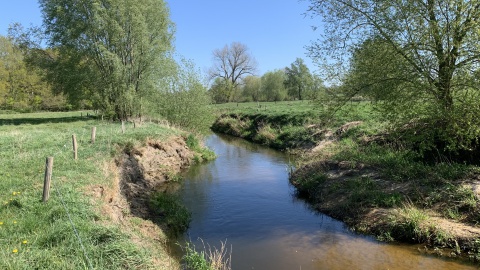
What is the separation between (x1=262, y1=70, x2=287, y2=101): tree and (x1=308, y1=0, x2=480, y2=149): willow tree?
6634cm

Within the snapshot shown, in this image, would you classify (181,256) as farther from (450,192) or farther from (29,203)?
(450,192)

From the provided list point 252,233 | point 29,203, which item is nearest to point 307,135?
point 252,233

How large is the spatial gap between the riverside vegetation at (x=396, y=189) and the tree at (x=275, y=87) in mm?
58765

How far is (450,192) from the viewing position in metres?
10.7

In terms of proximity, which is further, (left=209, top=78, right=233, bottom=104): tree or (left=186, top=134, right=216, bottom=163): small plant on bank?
(left=209, top=78, right=233, bottom=104): tree

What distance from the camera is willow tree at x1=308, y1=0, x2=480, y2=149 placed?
999 centimetres

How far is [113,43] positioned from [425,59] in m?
24.1

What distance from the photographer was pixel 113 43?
1092 inches

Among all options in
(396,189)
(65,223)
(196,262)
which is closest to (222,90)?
(396,189)

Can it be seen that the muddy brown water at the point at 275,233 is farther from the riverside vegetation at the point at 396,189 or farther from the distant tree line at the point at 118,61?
the distant tree line at the point at 118,61

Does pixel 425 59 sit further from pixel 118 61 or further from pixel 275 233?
pixel 118 61

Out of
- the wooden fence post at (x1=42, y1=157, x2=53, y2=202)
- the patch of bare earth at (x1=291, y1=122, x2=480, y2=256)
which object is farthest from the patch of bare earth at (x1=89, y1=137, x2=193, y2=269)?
the patch of bare earth at (x1=291, y1=122, x2=480, y2=256)

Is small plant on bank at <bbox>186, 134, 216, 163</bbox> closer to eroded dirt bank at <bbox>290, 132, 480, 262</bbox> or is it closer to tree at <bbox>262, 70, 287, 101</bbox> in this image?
eroded dirt bank at <bbox>290, 132, 480, 262</bbox>

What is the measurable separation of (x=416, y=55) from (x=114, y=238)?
413 inches
